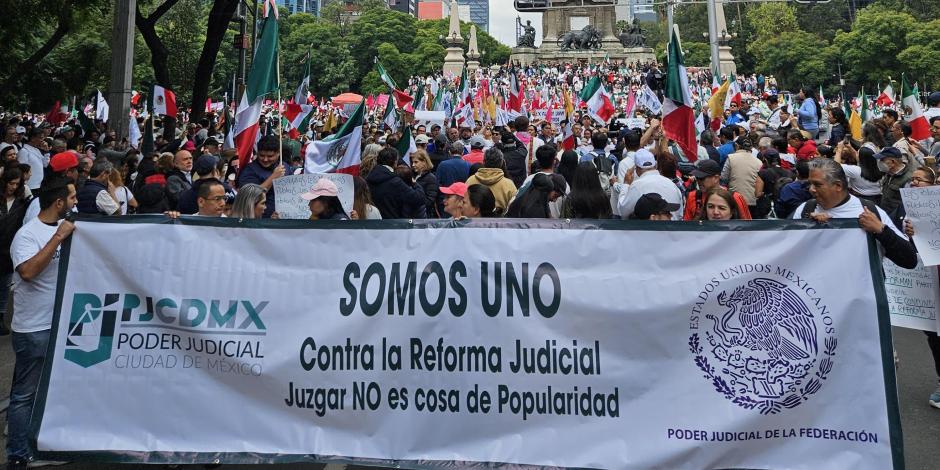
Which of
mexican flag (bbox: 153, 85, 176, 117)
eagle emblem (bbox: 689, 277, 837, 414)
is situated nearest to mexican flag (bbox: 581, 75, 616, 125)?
mexican flag (bbox: 153, 85, 176, 117)

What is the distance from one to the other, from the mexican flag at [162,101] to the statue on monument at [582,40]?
66.1 meters

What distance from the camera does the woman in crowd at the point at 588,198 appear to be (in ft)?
20.8

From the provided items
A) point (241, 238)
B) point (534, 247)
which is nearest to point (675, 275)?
point (534, 247)

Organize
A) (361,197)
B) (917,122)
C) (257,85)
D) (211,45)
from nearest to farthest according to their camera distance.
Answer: (361,197) < (257,85) < (917,122) < (211,45)

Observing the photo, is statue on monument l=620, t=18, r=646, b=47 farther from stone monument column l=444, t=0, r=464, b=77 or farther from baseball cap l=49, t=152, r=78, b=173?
baseball cap l=49, t=152, r=78, b=173

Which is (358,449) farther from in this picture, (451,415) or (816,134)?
(816,134)

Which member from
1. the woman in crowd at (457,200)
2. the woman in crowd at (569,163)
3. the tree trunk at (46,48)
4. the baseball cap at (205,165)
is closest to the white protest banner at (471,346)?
the woman in crowd at (457,200)

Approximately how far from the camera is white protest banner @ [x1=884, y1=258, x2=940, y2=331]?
6289mm

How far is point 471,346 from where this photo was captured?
4.90m

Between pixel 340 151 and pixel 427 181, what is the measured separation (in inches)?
66.6

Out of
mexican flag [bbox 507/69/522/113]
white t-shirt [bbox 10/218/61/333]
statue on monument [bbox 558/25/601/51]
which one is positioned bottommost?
white t-shirt [bbox 10/218/61/333]

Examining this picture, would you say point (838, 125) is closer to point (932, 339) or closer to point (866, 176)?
point (866, 176)

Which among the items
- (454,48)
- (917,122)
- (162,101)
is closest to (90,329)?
(917,122)

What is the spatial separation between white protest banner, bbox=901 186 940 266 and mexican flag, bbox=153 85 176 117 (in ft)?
46.2
